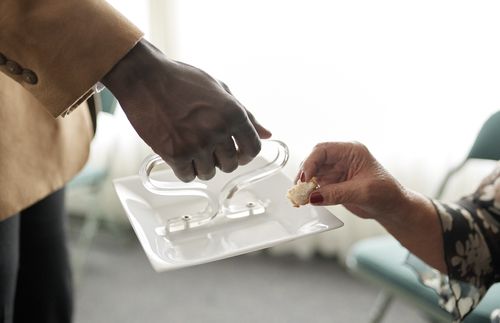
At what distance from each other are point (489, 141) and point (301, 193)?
698 mm

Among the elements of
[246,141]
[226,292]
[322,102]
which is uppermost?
[246,141]

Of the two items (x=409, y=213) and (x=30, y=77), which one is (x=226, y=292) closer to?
(x=409, y=213)

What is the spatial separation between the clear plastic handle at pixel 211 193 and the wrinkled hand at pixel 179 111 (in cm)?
16

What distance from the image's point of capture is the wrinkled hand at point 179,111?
71cm

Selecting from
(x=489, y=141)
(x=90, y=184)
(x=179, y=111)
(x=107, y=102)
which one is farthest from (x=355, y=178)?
(x=90, y=184)

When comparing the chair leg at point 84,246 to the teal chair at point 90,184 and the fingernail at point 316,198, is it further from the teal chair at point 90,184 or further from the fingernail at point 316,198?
the fingernail at point 316,198

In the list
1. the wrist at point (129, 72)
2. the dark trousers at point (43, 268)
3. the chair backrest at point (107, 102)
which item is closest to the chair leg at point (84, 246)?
the chair backrest at point (107, 102)

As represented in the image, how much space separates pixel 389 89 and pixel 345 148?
105cm

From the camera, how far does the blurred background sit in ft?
5.97

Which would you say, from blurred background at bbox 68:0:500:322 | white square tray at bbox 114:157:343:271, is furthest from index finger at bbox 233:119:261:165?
blurred background at bbox 68:0:500:322

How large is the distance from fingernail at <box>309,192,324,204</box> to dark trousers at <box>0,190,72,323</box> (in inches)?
20.1

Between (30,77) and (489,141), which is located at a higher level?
(30,77)

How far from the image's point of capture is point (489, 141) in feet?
4.39

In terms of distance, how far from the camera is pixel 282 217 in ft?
2.94
